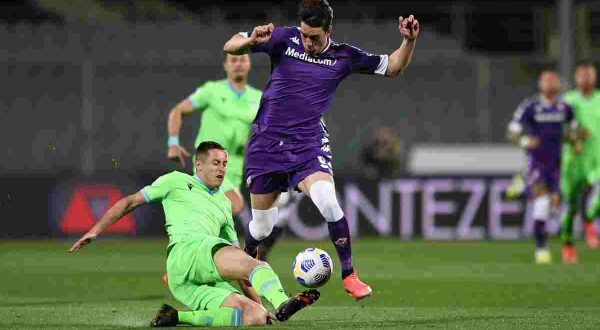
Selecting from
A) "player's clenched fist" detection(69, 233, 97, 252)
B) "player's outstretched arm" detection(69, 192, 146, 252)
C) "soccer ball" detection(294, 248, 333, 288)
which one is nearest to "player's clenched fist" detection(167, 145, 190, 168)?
"soccer ball" detection(294, 248, 333, 288)

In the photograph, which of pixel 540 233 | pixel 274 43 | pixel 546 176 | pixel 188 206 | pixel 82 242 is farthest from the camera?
pixel 546 176

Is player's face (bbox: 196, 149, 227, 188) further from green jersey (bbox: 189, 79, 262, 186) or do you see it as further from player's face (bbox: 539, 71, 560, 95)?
player's face (bbox: 539, 71, 560, 95)

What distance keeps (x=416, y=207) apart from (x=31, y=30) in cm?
824

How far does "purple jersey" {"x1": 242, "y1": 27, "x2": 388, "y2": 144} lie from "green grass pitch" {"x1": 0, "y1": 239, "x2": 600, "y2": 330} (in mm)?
1320

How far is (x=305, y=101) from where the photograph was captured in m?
9.12

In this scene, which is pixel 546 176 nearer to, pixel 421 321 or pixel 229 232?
pixel 421 321

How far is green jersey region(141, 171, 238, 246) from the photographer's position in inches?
315

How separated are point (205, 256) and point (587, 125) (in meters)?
10.8

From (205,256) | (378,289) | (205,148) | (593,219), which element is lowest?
(378,289)

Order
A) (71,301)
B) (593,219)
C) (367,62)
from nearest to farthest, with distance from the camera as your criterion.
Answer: (367,62) < (71,301) < (593,219)

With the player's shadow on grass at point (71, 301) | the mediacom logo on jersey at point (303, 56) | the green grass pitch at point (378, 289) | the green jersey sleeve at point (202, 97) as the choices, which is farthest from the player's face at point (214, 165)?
the green jersey sleeve at point (202, 97)

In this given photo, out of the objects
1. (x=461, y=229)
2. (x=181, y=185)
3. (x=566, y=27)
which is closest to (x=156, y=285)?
(x=181, y=185)

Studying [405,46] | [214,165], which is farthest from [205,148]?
[405,46]

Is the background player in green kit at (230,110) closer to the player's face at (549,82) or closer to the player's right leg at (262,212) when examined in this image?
the player's right leg at (262,212)
